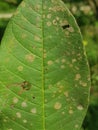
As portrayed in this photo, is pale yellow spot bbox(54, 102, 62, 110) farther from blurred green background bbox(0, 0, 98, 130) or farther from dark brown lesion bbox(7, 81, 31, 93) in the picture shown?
blurred green background bbox(0, 0, 98, 130)

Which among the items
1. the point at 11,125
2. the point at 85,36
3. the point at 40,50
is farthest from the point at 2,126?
the point at 85,36

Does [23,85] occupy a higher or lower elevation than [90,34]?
higher

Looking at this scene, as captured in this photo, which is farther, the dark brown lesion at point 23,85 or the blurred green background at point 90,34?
the blurred green background at point 90,34

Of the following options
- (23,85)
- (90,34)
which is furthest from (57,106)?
(90,34)

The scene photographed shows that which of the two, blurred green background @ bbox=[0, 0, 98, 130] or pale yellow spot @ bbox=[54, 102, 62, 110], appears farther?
blurred green background @ bbox=[0, 0, 98, 130]

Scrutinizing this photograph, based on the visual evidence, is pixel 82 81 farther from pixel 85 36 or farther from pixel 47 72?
pixel 85 36

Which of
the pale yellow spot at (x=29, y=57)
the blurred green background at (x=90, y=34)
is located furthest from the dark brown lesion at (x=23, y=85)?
the blurred green background at (x=90, y=34)

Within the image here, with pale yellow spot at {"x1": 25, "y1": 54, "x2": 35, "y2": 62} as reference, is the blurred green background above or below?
below

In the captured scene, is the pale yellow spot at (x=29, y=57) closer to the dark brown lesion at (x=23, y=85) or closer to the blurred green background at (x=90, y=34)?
the dark brown lesion at (x=23, y=85)

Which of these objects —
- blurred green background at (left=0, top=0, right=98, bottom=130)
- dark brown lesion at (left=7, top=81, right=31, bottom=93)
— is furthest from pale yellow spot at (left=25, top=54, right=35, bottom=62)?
blurred green background at (left=0, top=0, right=98, bottom=130)

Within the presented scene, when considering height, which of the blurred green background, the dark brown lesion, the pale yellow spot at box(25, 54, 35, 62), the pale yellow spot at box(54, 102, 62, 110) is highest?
the pale yellow spot at box(25, 54, 35, 62)

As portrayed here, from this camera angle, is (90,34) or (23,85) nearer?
(23,85)

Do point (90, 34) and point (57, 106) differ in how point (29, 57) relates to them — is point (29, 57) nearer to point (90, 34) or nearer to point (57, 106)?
point (57, 106)
